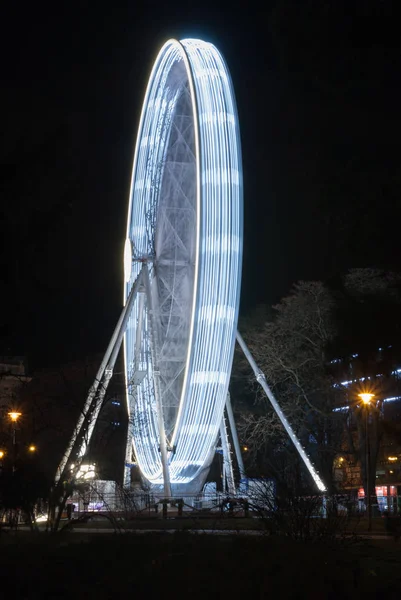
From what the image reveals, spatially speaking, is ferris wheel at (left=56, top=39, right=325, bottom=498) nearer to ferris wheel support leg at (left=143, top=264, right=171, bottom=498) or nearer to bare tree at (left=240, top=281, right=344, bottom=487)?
ferris wheel support leg at (left=143, top=264, right=171, bottom=498)

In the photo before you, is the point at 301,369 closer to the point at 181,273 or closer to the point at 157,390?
the point at 181,273

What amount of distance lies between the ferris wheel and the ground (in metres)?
19.2

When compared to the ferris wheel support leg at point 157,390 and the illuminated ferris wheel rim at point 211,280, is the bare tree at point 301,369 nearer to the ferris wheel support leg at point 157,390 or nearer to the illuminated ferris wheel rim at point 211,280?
the ferris wheel support leg at point 157,390

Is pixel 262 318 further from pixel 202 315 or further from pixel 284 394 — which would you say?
pixel 202 315

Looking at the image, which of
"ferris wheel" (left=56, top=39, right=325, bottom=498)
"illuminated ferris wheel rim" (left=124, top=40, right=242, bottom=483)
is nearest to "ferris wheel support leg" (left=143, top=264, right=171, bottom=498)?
"ferris wheel" (left=56, top=39, right=325, bottom=498)

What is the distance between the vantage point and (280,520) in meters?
18.8

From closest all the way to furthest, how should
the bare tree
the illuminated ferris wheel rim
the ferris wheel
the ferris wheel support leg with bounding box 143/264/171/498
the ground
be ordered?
the ground → the illuminated ferris wheel rim → the ferris wheel → the ferris wheel support leg with bounding box 143/264/171/498 → the bare tree

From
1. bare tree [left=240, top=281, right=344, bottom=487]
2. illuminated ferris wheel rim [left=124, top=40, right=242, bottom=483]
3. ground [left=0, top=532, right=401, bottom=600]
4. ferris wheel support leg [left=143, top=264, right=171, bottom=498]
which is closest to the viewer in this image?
ground [left=0, top=532, right=401, bottom=600]

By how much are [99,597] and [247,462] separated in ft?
169

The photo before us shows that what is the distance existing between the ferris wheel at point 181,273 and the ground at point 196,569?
63.0 ft

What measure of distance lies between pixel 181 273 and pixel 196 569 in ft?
95.6

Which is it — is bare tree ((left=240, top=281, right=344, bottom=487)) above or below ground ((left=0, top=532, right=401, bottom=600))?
above

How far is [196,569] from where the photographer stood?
1473 cm

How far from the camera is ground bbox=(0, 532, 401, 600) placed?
510 inches
